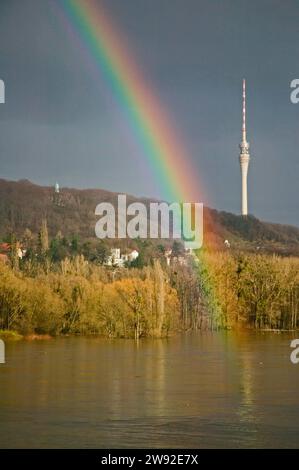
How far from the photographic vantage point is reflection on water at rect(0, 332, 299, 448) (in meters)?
26.4

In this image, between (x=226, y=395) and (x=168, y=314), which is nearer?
(x=226, y=395)

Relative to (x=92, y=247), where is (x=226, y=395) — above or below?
below

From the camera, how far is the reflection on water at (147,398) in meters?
26.4

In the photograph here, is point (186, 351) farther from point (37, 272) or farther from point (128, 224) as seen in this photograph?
point (128, 224)

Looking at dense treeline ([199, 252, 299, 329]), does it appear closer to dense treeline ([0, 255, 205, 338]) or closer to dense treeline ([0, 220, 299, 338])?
dense treeline ([0, 220, 299, 338])

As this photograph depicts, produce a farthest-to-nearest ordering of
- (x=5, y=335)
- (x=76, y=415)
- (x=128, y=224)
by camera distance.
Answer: (x=128, y=224) < (x=5, y=335) < (x=76, y=415)

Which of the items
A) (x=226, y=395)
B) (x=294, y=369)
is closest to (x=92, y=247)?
(x=294, y=369)

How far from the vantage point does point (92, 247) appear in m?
144
